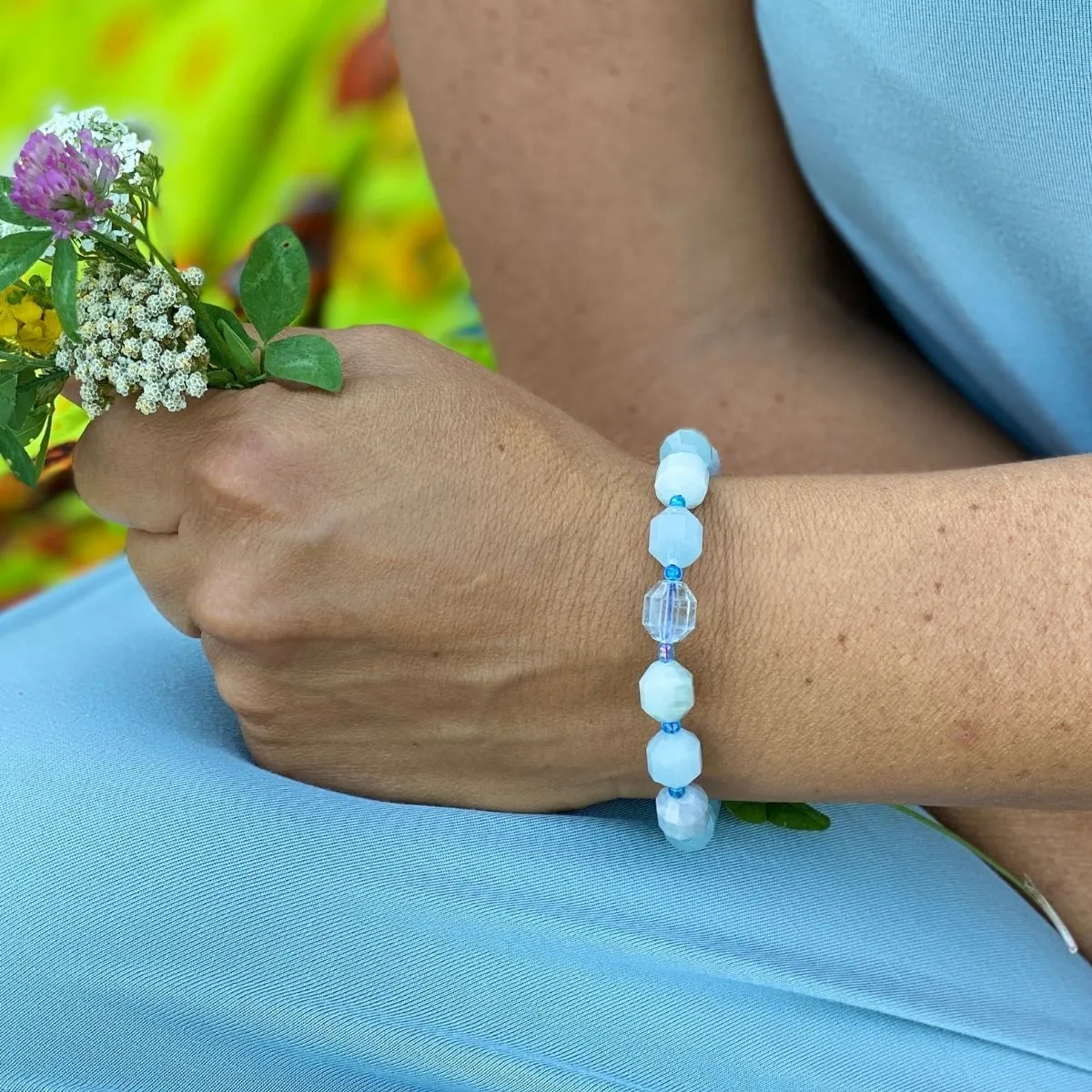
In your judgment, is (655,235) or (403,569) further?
(655,235)

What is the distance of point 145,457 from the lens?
2.15 feet

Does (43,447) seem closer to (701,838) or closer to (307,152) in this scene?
(701,838)

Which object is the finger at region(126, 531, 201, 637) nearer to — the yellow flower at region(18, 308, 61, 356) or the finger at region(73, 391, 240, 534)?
the finger at region(73, 391, 240, 534)

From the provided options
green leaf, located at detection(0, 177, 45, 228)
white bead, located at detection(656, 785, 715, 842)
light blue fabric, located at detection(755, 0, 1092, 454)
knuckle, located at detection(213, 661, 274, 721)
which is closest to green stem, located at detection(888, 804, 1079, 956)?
white bead, located at detection(656, 785, 715, 842)

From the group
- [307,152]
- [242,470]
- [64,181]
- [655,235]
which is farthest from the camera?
[307,152]

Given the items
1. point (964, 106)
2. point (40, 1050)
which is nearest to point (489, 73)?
point (964, 106)

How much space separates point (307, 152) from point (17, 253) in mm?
869

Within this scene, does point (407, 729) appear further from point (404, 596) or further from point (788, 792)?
point (788, 792)

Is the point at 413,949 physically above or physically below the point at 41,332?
below

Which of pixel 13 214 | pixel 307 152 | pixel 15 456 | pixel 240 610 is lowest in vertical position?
pixel 240 610

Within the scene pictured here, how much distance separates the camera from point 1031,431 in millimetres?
941

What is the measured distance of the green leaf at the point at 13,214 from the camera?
52cm

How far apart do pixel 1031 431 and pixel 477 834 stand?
1.90ft

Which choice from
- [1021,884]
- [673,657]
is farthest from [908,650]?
[1021,884]
